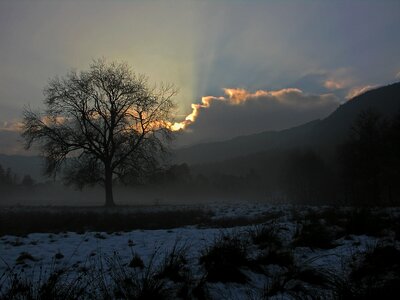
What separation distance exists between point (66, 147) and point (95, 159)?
268 cm

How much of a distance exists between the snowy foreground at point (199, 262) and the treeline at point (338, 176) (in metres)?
11.7

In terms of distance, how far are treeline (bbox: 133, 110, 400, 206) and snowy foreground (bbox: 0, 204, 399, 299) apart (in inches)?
463

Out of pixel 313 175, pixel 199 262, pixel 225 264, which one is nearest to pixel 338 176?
pixel 313 175

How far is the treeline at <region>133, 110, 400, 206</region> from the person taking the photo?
35906 millimetres

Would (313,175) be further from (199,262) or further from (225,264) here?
(225,264)

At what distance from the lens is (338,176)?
6038 centimetres

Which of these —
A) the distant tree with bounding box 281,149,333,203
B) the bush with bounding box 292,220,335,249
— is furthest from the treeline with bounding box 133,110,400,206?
the bush with bounding box 292,220,335,249

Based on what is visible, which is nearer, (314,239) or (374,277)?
(374,277)

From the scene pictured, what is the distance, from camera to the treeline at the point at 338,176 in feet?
118

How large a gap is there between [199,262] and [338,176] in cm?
5930

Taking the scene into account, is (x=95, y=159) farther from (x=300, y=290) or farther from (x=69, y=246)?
(x=300, y=290)

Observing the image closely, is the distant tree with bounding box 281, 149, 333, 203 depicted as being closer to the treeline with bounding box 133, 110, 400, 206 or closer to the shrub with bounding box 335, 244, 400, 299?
the treeline with bounding box 133, 110, 400, 206

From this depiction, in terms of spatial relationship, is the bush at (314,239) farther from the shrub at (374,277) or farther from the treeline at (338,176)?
the treeline at (338,176)

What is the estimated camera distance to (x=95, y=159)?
31.2m
